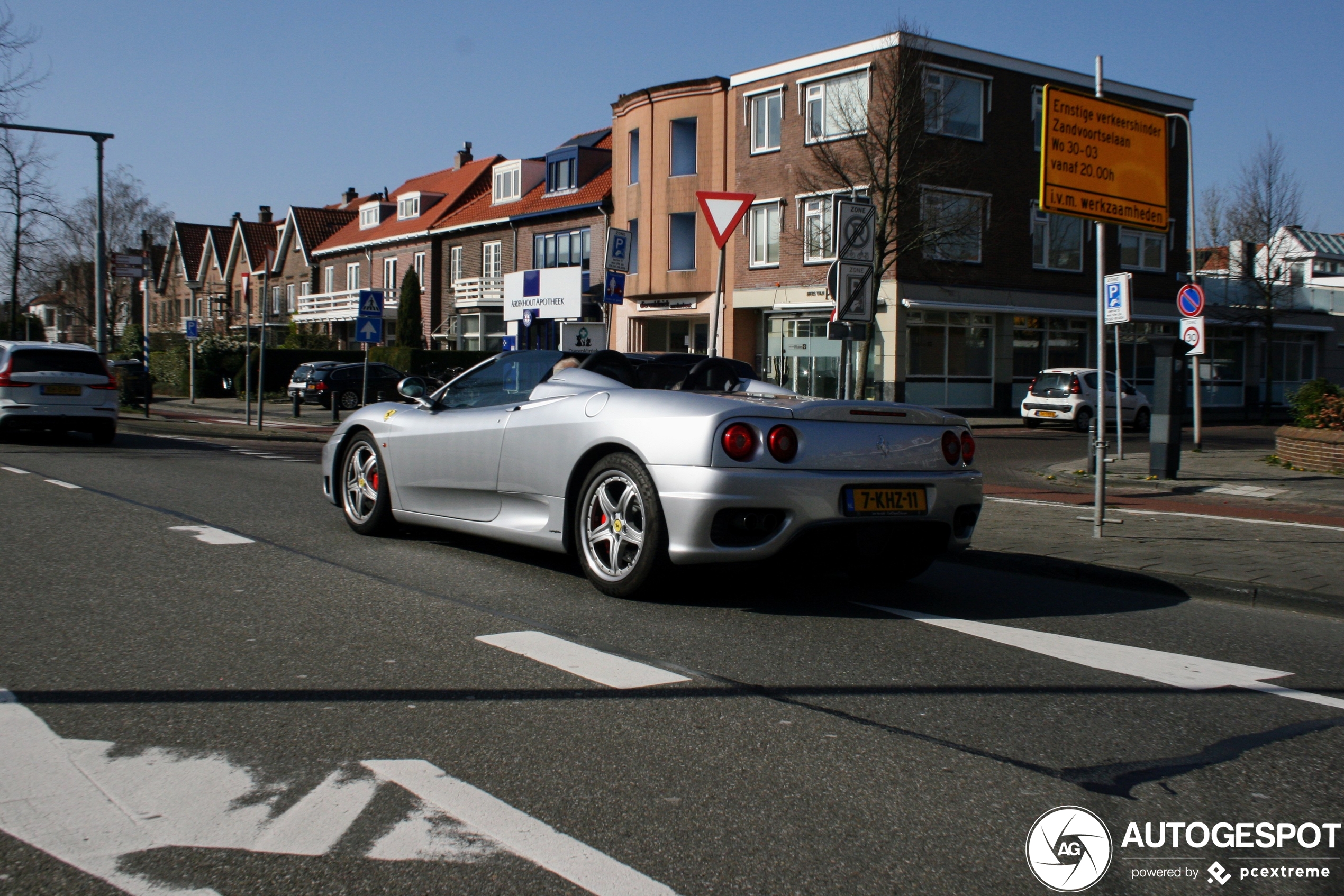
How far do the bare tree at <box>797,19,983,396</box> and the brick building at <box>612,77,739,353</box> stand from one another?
5669 mm

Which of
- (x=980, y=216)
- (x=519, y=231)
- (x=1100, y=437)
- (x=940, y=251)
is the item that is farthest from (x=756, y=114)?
(x=1100, y=437)

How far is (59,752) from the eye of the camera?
3.37m

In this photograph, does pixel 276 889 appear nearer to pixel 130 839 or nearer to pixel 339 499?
pixel 130 839

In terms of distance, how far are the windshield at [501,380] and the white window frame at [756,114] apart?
28.6 meters

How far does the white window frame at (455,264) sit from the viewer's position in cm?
5034

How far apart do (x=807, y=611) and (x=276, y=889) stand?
355cm

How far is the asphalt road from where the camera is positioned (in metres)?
2.69

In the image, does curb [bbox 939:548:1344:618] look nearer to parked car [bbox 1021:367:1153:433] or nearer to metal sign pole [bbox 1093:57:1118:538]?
metal sign pole [bbox 1093:57:1118:538]

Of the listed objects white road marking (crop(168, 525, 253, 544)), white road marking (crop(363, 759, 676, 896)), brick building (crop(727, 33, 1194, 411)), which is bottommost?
white road marking (crop(363, 759, 676, 896))

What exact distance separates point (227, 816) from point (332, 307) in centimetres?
5919

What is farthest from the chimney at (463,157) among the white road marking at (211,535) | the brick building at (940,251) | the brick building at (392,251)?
the white road marking at (211,535)

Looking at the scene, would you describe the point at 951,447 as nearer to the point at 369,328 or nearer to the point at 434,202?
the point at 369,328

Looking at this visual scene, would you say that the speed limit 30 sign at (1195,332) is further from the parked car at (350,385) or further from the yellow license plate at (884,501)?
the parked car at (350,385)

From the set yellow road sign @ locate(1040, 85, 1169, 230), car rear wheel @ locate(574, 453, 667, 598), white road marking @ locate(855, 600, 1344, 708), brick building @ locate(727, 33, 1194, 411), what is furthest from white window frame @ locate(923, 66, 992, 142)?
white road marking @ locate(855, 600, 1344, 708)
